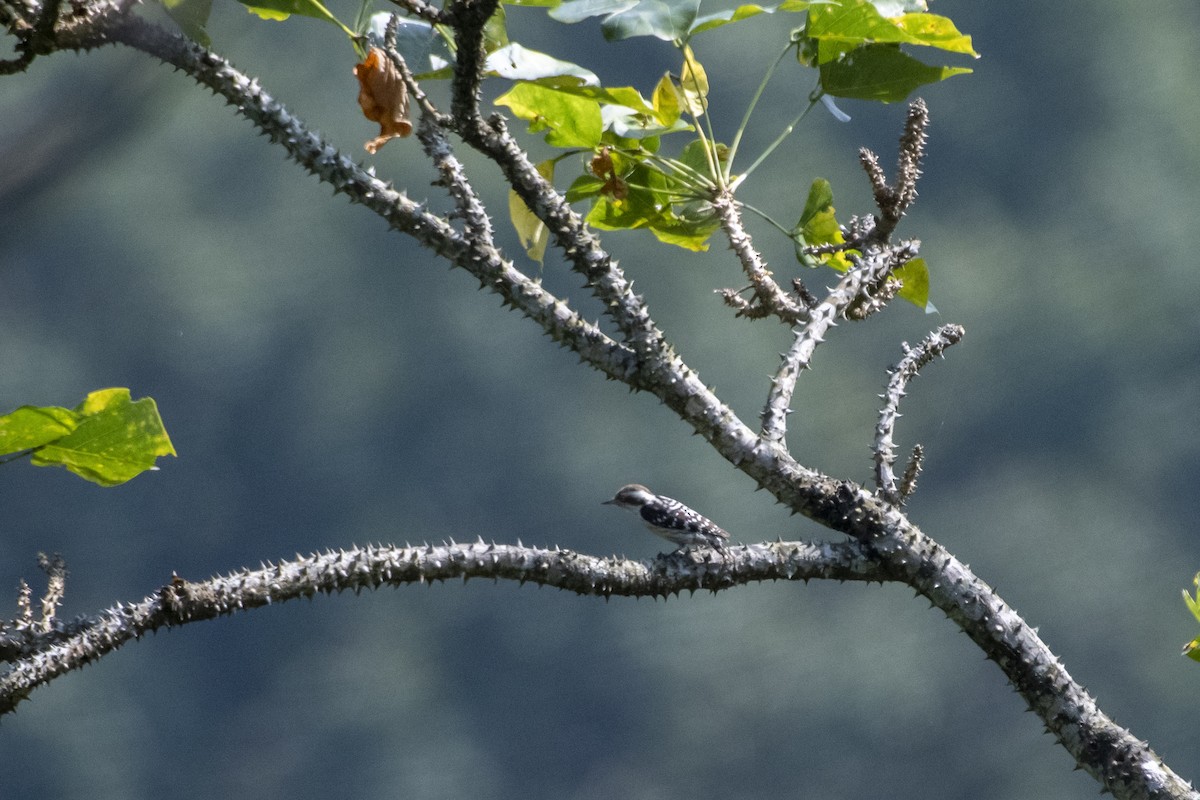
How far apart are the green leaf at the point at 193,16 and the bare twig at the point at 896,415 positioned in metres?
0.53

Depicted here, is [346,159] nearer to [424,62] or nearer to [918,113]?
[424,62]

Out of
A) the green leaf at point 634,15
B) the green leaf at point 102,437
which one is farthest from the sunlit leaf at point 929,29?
the green leaf at point 102,437

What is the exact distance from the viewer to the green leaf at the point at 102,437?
0.65 m

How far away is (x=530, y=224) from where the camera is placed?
2.78ft

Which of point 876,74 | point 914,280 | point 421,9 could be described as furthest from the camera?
point 914,280

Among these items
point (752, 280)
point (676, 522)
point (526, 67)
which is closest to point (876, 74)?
point (752, 280)

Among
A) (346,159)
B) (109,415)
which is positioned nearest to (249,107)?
(346,159)

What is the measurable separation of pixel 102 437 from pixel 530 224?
342mm

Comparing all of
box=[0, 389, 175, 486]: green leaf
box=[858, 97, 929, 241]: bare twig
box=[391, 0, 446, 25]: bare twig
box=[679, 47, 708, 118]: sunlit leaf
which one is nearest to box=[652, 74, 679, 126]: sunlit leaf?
box=[679, 47, 708, 118]: sunlit leaf

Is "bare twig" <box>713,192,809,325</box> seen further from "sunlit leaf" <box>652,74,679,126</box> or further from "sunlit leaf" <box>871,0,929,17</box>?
"sunlit leaf" <box>871,0,929,17</box>

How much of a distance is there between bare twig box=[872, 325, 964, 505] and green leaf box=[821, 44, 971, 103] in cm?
19

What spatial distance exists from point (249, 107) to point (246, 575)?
0.28 meters

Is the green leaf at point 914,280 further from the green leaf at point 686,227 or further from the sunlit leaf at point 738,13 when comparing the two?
the sunlit leaf at point 738,13

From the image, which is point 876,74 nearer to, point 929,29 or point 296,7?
point 929,29
